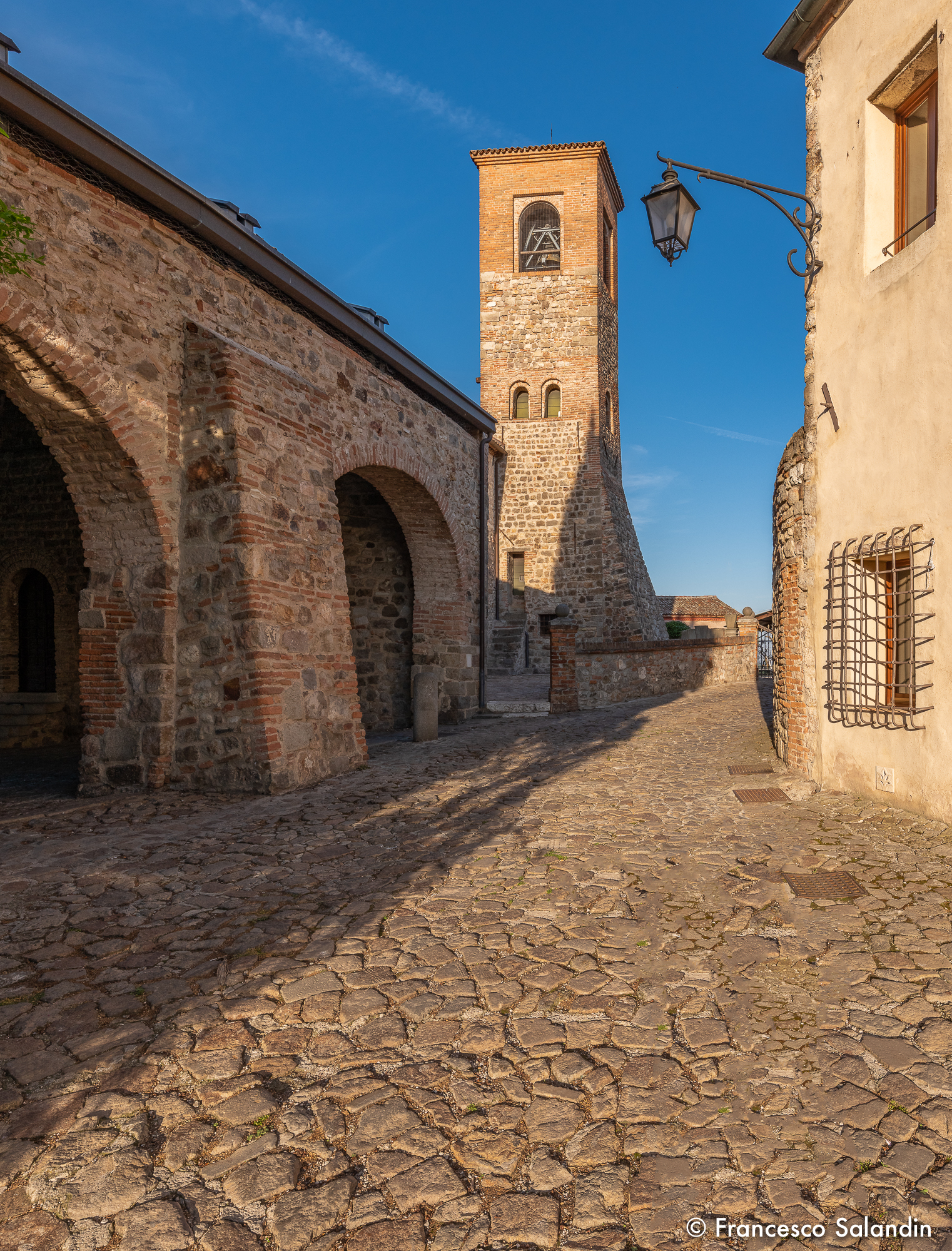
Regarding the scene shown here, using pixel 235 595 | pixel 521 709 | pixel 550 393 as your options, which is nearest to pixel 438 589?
pixel 521 709

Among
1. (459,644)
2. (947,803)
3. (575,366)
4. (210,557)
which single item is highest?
(575,366)

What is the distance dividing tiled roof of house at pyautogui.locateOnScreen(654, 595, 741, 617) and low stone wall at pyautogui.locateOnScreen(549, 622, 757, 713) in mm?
20622

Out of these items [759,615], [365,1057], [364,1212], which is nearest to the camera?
[364,1212]

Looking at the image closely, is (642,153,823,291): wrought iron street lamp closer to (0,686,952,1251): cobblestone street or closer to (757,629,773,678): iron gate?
(0,686,952,1251): cobblestone street

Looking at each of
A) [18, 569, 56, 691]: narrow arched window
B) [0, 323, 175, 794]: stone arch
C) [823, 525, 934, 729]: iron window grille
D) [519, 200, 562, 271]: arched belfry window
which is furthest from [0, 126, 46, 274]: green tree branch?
[519, 200, 562, 271]: arched belfry window


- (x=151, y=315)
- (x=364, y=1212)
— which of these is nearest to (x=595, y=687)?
(x=151, y=315)

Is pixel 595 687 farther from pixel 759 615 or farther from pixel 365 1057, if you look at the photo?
pixel 365 1057

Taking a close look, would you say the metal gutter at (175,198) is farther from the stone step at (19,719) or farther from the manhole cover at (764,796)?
the stone step at (19,719)

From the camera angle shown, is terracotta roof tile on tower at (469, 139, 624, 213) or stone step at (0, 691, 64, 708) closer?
stone step at (0, 691, 64, 708)

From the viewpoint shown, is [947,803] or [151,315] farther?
[151,315]

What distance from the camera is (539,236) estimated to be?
24.2 metres

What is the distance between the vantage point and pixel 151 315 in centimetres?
614

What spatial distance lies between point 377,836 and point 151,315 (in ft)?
15.0

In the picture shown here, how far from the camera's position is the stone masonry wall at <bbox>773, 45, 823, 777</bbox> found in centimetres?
639
